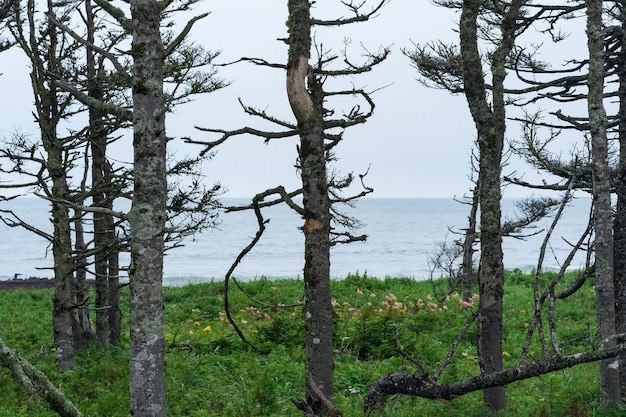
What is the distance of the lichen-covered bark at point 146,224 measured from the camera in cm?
443

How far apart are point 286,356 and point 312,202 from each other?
6563 millimetres

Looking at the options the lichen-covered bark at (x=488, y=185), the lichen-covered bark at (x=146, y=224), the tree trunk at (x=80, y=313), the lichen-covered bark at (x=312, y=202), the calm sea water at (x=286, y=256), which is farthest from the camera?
the calm sea water at (x=286, y=256)

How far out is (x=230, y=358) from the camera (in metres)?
11.5

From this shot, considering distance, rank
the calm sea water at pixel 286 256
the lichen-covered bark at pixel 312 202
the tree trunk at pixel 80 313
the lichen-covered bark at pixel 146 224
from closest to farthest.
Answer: the lichen-covered bark at pixel 146 224 < the lichen-covered bark at pixel 312 202 < the tree trunk at pixel 80 313 < the calm sea water at pixel 286 256

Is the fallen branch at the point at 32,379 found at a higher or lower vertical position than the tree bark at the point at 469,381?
→ higher

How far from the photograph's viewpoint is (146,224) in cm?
443

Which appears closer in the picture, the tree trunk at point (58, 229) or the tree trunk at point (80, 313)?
the tree trunk at point (58, 229)

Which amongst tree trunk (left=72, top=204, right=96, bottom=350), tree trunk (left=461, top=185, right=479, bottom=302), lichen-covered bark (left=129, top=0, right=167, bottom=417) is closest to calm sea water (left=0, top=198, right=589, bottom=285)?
tree trunk (left=461, top=185, right=479, bottom=302)

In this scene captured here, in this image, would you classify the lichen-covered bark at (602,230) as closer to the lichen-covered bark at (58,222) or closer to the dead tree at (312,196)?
the dead tree at (312,196)

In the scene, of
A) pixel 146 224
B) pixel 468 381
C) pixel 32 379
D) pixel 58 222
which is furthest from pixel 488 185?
pixel 58 222

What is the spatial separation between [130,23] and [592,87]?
692 cm

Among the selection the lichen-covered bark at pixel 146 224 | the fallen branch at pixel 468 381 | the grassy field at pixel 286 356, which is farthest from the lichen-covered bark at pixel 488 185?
the lichen-covered bark at pixel 146 224

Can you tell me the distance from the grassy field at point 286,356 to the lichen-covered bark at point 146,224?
1.67 meters

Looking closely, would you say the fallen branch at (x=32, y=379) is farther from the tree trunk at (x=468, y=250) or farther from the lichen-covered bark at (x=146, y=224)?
the tree trunk at (x=468, y=250)
